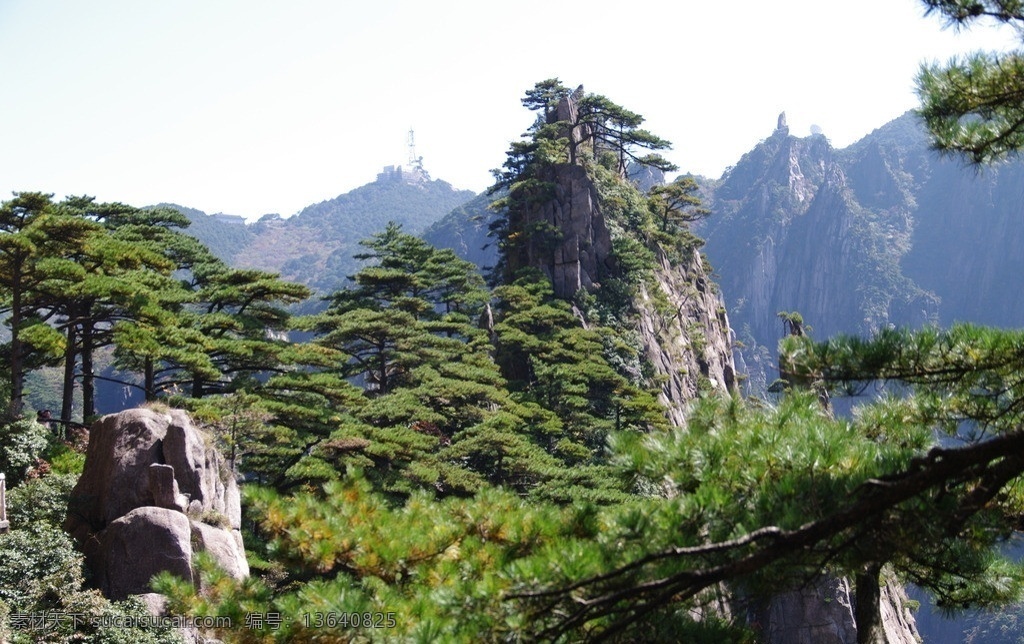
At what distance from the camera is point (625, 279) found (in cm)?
2619

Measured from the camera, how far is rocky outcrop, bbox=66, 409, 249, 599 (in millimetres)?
9984

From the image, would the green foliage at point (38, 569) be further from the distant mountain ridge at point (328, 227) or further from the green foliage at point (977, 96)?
the distant mountain ridge at point (328, 227)

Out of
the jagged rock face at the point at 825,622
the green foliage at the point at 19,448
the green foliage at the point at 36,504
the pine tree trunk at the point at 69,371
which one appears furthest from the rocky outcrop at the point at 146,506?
the jagged rock face at the point at 825,622

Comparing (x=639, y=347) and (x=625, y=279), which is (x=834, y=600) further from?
(x=625, y=279)

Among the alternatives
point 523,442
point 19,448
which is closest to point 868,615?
point 523,442

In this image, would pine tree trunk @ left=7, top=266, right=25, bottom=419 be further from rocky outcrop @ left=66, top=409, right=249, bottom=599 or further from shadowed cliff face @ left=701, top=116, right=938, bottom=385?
shadowed cliff face @ left=701, top=116, right=938, bottom=385

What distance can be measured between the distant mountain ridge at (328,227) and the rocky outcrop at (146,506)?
8130 cm

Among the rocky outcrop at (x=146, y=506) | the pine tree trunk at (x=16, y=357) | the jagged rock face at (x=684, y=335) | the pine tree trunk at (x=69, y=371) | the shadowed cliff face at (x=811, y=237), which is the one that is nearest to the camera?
the rocky outcrop at (x=146, y=506)

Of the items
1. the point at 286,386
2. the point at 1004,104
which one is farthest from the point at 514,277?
the point at 1004,104

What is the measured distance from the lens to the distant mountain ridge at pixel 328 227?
103125mm

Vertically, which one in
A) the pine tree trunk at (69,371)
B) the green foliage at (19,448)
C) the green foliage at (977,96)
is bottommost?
the green foliage at (19,448)

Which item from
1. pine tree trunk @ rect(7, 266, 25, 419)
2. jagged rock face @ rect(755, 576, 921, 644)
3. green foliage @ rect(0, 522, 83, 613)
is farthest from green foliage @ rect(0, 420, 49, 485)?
jagged rock face @ rect(755, 576, 921, 644)

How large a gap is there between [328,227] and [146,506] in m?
116

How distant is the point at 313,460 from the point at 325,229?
112313mm
